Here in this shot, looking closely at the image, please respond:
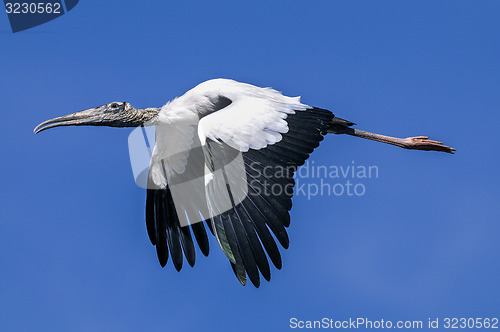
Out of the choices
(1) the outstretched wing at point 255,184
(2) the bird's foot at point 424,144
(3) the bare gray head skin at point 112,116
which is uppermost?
(3) the bare gray head skin at point 112,116

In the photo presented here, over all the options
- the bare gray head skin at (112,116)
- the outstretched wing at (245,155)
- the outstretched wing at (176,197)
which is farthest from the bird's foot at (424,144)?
the bare gray head skin at (112,116)

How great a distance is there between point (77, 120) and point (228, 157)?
240 centimetres

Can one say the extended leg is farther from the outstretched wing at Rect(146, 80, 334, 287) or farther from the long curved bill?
the long curved bill

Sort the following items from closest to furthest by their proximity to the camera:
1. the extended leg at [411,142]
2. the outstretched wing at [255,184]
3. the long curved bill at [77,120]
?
the outstretched wing at [255,184] → the long curved bill at [77,120] → the extended leg at [411,142]

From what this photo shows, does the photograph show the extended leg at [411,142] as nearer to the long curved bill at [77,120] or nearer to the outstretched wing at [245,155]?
the outstretched wing at [245,155]

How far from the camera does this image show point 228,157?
25.5 ft

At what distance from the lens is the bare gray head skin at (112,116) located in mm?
9266

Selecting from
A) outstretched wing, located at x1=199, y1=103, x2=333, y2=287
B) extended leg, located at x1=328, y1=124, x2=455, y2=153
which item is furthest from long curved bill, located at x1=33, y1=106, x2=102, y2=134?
extended leg, located at x1=328, y1=124, x2=455, y2=153

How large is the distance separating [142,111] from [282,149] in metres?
2.23

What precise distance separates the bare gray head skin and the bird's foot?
326cm

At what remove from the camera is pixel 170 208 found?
9453mm

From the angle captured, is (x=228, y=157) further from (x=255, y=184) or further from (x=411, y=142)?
(x=411, y=142)

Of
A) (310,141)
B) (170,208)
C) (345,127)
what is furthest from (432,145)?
(170,208)

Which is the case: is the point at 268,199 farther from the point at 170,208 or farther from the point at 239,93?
the point at 170,208
